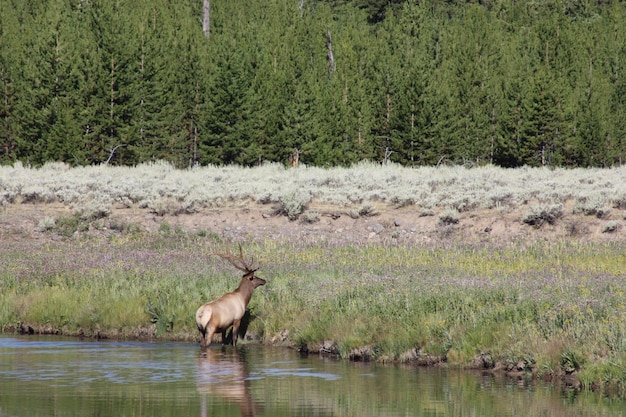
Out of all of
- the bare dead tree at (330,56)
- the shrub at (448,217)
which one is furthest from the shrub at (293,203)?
the bare dead tree at (330,56)

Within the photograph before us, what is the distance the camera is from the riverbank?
14992 mm

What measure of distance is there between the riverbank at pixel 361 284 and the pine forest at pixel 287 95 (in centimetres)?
2353

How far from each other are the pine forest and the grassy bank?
94.5ft

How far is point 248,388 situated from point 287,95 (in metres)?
50.5

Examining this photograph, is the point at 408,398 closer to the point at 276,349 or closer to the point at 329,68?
the point at 276,349

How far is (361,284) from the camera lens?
18797 millimetres

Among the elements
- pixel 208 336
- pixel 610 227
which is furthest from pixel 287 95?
pixel 208 336

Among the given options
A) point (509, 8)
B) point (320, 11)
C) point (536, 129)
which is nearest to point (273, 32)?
point (320, 11)

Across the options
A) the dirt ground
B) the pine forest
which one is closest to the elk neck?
the dirt ground

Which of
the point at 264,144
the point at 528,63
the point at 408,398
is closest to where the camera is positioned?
the point at 408,398

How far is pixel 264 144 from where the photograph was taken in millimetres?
59938

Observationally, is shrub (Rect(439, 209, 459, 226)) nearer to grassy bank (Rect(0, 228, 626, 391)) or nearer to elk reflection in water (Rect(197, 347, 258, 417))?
grassy bank (Rect(0, 228, 626, 391))

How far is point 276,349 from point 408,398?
4564 mm

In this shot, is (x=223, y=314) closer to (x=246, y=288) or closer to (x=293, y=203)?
(x=246, y=288)
